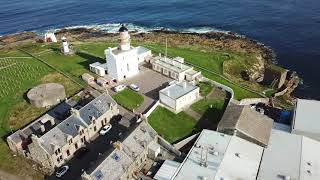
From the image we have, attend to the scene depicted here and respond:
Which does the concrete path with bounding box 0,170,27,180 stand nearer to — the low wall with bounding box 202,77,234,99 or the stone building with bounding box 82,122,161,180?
the stone building with bounding box 82,122,161,180

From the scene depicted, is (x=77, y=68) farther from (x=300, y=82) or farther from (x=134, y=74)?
(x=300, y=82)

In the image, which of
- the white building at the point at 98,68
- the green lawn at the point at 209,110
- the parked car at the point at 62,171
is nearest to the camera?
the parked car at the point at 62,171

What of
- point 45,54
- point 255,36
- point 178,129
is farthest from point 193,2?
point 178,129

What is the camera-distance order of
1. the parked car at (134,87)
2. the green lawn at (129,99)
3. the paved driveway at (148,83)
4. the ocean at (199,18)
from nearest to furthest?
the green lawn at (129,99) → the paved driveway at (148,83) → the parked car at (134,87) → the ocean at (199,18)

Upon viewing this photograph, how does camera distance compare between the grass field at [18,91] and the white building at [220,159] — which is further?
the grass field at [18,91]

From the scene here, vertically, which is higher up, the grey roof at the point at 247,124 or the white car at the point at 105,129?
the grey roof at the point at 247,124

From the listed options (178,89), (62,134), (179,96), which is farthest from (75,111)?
(178,89)

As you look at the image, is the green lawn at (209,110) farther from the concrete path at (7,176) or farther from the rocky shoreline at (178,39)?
the concrete path at (7,176)

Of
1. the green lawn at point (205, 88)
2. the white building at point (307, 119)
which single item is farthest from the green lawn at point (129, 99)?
the white building at point (307, 119)
